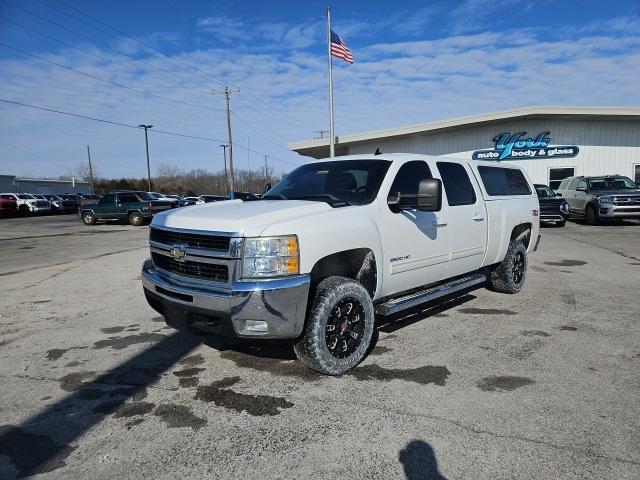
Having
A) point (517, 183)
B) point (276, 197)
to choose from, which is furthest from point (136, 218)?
point (517, 183)

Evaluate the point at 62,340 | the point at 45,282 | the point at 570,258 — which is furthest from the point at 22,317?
the point at 570,258

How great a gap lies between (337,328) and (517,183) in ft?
14.7

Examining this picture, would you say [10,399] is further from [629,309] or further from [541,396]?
[629,309]

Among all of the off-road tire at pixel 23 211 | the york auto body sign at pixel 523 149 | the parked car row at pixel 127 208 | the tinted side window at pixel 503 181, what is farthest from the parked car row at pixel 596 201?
the off-road tire at pixel 23 211

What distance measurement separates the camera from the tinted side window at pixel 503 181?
6.19 metres

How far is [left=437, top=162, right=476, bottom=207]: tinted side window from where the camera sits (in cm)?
533

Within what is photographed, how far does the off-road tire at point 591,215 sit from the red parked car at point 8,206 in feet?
120

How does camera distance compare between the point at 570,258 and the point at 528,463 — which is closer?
the point at 528,463

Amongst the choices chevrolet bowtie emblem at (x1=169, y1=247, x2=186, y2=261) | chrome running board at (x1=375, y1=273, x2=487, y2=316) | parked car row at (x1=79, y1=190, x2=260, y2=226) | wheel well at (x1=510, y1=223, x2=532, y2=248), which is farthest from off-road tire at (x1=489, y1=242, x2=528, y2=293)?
parked car row at (x1=79, y1=190, x2=260, y2=226)

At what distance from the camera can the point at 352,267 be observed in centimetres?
422

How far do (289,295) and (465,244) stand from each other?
284 cm

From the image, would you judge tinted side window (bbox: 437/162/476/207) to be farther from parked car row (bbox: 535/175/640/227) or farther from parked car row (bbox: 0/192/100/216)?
parked car row (bbox: 0/192/100/216)

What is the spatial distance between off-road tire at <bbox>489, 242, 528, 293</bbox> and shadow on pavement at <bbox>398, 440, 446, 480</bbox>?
4.31 meters

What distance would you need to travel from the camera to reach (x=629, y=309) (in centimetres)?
581
